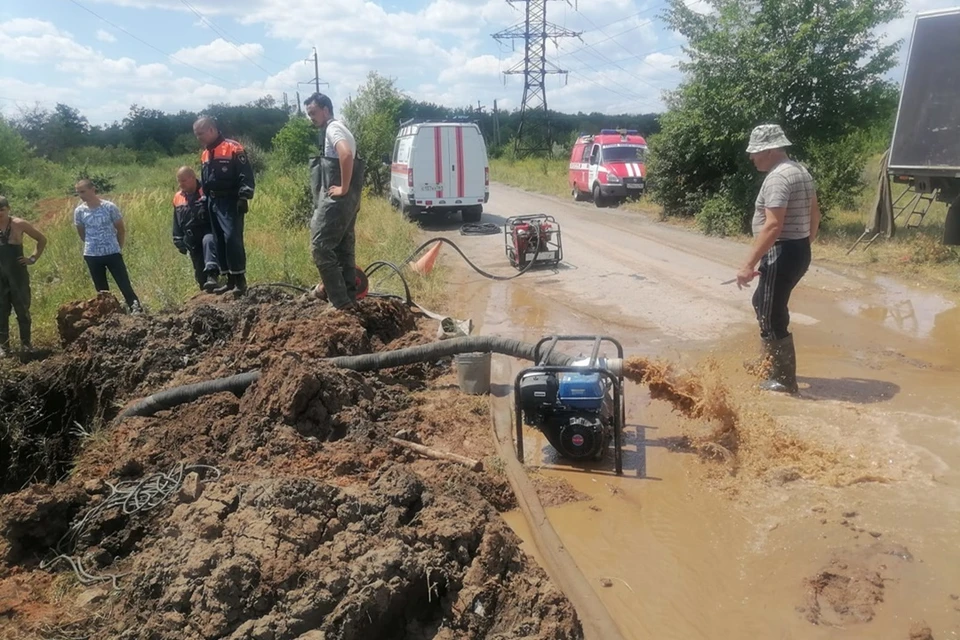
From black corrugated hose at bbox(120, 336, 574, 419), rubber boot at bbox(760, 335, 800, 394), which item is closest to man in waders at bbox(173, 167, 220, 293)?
black corrugated hose at bbox(120, 336, 574, 419)

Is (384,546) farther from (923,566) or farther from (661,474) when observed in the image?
(923,566)

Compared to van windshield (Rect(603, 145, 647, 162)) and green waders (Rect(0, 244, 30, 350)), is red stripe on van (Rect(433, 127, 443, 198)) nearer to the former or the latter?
van windshield (Rect(603, 145, 647, 162))

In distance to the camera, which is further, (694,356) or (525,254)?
(525,254)

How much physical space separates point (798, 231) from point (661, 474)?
92.4 inches

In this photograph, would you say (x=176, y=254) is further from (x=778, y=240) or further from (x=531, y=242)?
(x=778, y=240)

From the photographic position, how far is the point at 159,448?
16.0 ft

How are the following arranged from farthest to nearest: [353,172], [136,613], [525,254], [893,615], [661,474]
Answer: [525,254], [353,172], [661,474], [893,615], [136,613]

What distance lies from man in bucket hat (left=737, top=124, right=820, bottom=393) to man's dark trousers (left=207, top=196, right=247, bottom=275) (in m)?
5.07

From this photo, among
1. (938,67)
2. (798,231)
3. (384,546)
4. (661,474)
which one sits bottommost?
(661,474)

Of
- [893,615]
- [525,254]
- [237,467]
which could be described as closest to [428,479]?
[237,467]

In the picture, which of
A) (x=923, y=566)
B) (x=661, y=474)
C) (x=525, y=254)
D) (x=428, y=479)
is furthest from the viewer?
(x=525, y=254)

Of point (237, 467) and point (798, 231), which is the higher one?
point (798, 231)

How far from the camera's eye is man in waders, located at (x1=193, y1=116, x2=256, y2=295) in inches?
302

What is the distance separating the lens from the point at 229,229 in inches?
310
